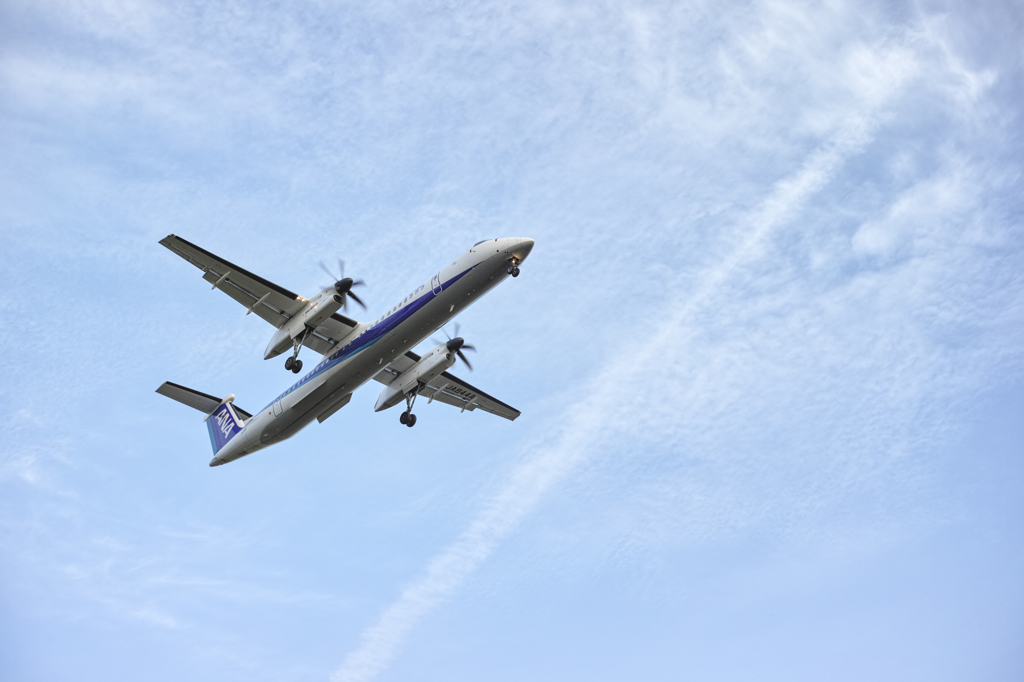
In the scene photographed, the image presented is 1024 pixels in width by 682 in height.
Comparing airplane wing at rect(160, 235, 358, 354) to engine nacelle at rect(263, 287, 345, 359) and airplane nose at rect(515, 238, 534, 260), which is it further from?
airplane nose at rect(515, 238, 534, 260)

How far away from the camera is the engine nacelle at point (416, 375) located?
3656cm

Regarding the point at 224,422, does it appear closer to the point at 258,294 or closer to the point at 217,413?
the point at 217,413

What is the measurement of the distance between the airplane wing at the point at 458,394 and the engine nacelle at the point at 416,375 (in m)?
0.40

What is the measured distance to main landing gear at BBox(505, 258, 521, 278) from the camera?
29.9m

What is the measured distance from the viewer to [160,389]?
3578 centimetres

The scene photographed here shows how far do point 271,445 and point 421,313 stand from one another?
9459 mm

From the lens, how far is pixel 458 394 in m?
41.1

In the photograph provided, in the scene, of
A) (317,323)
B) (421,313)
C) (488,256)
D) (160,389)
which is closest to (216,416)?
(160,389)

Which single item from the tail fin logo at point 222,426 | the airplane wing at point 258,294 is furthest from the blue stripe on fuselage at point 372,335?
the tail fin logo at point 222,426

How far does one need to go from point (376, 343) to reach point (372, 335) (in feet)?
1.33

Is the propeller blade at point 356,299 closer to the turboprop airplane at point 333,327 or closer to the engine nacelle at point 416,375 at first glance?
the turboprop airplane at point 333,327

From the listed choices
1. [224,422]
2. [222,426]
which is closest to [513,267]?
[224,422]

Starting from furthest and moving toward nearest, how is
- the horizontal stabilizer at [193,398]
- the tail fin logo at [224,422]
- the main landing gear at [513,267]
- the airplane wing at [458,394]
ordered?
the airplane wing at [458,394], the tail fin logo at [224,422], the horizontal stabilizer at [193,398], the main landing gear at [513,267]

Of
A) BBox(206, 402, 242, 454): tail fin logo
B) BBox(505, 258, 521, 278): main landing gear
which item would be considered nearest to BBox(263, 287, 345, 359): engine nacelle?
BBox(206, 402, 242, 454): tail fin logo
